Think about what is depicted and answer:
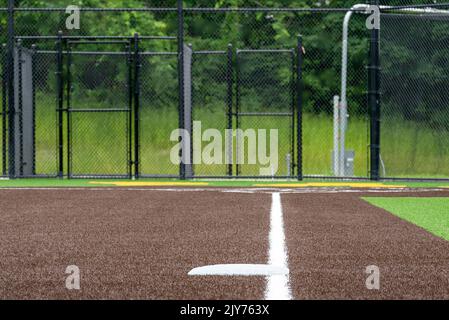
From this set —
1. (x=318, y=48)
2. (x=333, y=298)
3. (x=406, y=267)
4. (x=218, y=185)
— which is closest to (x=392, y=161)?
(x=218, y=185)

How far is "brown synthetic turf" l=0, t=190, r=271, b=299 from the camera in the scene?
5355 mm

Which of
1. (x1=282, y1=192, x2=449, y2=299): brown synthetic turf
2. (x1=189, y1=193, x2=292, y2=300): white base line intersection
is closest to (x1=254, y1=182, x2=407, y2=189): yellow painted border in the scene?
(x1=282, y1=192, x2=449, y2=299): brown synthetic turf

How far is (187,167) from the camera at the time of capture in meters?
18.2

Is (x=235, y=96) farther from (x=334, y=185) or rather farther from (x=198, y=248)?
(x=198, y=248)

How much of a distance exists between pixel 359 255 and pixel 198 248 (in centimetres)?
123

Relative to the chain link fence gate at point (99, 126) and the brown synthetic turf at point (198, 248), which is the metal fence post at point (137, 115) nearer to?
the chain link fence gate at point (99, 126)

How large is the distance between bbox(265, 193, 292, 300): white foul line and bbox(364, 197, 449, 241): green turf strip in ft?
4.64

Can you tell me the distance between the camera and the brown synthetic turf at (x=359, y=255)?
5.30 metres

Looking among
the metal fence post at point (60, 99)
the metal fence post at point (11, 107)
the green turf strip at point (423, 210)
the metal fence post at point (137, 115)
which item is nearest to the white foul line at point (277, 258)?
the green turf strip at point (423, 210)

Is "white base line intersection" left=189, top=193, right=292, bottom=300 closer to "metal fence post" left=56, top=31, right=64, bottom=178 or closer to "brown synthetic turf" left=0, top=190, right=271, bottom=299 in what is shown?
"brown synthetic turf" left=0, top=190, right=271, bottom=299

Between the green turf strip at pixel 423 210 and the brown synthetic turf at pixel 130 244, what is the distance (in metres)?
1.55

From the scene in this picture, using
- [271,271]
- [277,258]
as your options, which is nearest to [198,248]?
[277,258]
